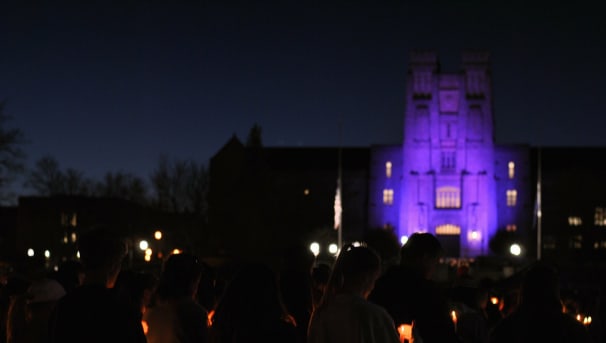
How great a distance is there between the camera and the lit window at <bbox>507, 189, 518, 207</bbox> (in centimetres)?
9169

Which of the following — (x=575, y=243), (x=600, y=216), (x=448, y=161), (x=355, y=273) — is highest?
(x=448, y=161)

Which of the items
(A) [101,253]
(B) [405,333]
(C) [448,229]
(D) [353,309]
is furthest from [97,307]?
(C) [448,229]

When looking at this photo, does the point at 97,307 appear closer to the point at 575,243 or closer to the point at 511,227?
the point at 575,243

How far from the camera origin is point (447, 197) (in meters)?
89.8

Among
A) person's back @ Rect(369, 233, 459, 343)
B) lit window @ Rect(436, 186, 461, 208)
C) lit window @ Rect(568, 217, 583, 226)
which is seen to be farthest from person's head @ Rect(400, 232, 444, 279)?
lit window @ Rect(436, 186, 461, 208)

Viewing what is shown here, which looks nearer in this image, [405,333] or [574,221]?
[405,333]

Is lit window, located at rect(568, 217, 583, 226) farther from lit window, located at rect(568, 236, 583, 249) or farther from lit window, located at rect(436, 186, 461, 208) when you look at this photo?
lit window, located at rect(436, 186, 461, 208)

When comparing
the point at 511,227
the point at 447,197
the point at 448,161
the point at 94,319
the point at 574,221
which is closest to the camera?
the point at 94,319

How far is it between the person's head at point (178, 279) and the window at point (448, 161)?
84.2 metres

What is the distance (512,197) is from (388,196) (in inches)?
471

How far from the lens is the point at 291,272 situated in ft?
29.0

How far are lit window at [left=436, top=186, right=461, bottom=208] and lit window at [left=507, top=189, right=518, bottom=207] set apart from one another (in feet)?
18.4

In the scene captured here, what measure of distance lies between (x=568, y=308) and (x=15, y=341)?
443 inches

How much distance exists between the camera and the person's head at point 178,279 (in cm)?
738
